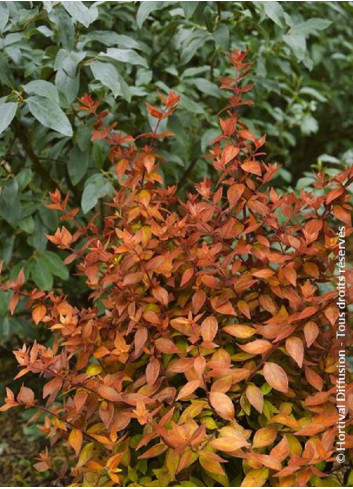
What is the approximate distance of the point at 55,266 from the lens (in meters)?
2.27

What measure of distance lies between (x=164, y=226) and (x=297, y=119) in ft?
6.64

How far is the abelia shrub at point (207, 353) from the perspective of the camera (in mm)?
1347

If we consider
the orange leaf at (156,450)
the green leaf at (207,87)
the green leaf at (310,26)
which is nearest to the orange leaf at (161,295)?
the orange leaf at (156,450)

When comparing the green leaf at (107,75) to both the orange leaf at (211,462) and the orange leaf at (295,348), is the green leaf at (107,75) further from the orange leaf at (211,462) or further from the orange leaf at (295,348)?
the orange leaf at (211,462)

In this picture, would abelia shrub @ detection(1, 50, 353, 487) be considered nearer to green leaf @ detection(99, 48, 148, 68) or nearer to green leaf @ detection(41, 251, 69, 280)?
green leaf @ detection(99, 48, 148, 68)

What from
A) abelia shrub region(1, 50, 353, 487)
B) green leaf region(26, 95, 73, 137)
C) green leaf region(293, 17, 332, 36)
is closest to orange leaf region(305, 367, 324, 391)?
abelia shrub region(1, 50, 353, 487)

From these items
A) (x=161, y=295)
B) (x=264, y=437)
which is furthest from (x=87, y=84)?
(x=264, y=437)

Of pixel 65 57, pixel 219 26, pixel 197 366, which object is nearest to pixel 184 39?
pixel 219 26

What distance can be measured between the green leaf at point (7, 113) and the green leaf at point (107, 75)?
302 mm

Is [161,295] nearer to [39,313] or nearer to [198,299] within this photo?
[198,299]

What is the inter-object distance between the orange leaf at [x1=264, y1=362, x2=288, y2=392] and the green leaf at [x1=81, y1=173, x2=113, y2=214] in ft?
3.14

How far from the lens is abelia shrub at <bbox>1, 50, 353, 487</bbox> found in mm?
1347

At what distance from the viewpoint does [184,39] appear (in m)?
2.48

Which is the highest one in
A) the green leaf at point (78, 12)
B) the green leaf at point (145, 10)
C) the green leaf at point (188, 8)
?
the green leaf at point (78, 12)
